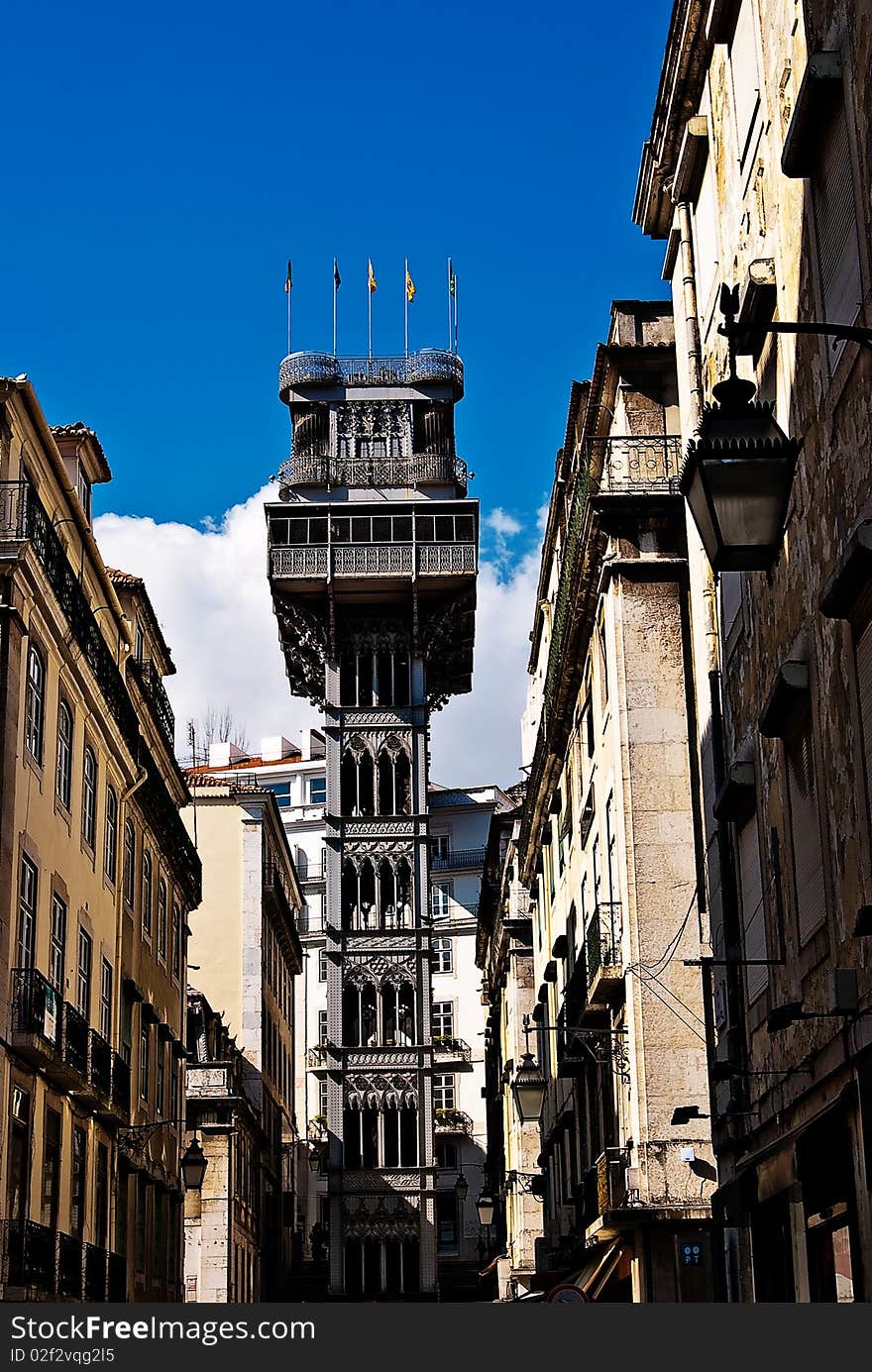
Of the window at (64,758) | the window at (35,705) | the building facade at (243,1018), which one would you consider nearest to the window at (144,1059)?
the window at (64,758)

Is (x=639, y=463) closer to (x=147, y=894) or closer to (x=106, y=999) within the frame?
(x=106, y=999)

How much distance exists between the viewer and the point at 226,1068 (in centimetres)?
5184

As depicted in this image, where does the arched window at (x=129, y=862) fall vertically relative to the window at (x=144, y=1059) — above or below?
above

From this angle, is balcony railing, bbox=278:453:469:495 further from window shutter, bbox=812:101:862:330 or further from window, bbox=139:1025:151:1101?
window shutter, bbox=812:101:862:330

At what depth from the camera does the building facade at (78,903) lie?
83.4 ft

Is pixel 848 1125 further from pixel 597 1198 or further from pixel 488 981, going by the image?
pixel 488 981

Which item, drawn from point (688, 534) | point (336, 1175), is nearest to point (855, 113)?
point (688, 534)

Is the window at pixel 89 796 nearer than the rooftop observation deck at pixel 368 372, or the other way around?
the window at pixel 89 796

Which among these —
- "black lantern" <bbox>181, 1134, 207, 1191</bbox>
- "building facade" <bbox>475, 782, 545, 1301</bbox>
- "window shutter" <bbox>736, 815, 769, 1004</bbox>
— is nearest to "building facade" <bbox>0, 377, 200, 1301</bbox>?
"black lantern" <bbox>181, 1134, 207, 1191</bbox>

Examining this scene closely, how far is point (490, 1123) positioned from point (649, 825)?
42.8m

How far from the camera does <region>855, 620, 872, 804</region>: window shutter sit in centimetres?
1099

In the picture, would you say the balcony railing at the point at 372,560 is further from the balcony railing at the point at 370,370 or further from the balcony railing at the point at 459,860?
the balcony railing at the point at 459,860

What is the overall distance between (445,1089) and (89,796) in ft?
175

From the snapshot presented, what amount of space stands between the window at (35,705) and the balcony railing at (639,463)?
8227 millimetres
